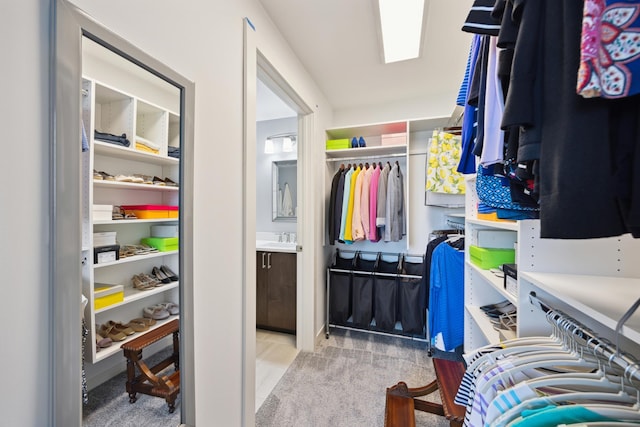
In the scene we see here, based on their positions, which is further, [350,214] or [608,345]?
[350,214]

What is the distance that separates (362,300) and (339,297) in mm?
232

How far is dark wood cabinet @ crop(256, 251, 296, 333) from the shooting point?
8.46ft

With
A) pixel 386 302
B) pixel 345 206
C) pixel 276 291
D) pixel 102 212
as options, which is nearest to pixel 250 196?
pixel 102 212

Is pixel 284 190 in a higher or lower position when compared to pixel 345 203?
higher

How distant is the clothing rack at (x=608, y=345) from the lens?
0.50m

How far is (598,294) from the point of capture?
0.72 m

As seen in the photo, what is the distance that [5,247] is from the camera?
0.52m

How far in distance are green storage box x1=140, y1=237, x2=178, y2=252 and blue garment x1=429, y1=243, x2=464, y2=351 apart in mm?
1961

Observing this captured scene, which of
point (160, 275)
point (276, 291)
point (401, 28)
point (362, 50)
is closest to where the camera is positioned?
point (160, 275)

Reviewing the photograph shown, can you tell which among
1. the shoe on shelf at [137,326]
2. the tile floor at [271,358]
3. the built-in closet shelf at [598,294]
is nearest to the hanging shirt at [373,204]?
the tile floor at [271,358]

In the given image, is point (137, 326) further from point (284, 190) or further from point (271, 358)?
point (284, 190)

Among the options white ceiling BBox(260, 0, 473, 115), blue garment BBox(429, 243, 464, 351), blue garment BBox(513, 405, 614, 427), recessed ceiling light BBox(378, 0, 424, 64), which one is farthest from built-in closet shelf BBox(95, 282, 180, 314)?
blue garment BBox(429, 243, 464, 351)

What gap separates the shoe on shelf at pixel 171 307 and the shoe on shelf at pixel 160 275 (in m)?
0.08

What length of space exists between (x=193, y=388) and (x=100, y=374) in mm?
363
